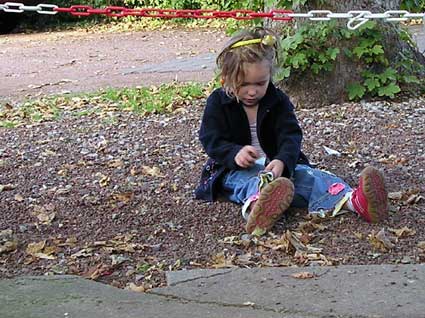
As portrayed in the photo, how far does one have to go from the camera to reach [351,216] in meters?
3.61

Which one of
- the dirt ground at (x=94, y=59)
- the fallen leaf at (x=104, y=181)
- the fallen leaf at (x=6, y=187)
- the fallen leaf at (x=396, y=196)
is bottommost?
the dirt ground at (x=94, y=59)

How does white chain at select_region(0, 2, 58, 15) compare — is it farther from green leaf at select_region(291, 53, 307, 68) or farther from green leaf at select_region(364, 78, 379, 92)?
green leaf at select_region(364, 78, 379, 92)

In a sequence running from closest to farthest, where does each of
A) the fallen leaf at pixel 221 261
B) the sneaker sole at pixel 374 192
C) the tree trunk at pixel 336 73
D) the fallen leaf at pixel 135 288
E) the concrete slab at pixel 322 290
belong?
the concrete slab at pixel 322 290, the fallen leaf at pixel 135 288, the fallen leaf at pixel 221 261, the sneaker sole at pixel 374 192, the tree trunk at pixel 336 73

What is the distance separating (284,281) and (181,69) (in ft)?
22.2

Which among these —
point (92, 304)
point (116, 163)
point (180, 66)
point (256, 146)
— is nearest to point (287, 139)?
point (256, 146)

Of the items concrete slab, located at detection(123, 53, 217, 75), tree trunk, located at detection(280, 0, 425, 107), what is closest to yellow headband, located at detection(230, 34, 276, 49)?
tree trunk, located at detection(280, 0, 425, 107)

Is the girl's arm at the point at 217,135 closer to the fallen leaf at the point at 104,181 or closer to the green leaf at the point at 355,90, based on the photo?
the fallen leaf at the point at 104,181

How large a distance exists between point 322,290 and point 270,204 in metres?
0.69

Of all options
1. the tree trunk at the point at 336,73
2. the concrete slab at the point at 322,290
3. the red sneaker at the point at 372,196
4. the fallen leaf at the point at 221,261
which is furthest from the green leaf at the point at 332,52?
the concrete slab at the point at 322,290

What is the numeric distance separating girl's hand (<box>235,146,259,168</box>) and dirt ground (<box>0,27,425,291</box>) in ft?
0.73

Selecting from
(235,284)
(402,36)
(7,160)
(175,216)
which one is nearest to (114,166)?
(7,160)

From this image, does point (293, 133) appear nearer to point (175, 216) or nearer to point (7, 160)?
point (175, 216)

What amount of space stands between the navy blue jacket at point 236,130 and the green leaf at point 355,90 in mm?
2070

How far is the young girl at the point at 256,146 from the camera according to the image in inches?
144
